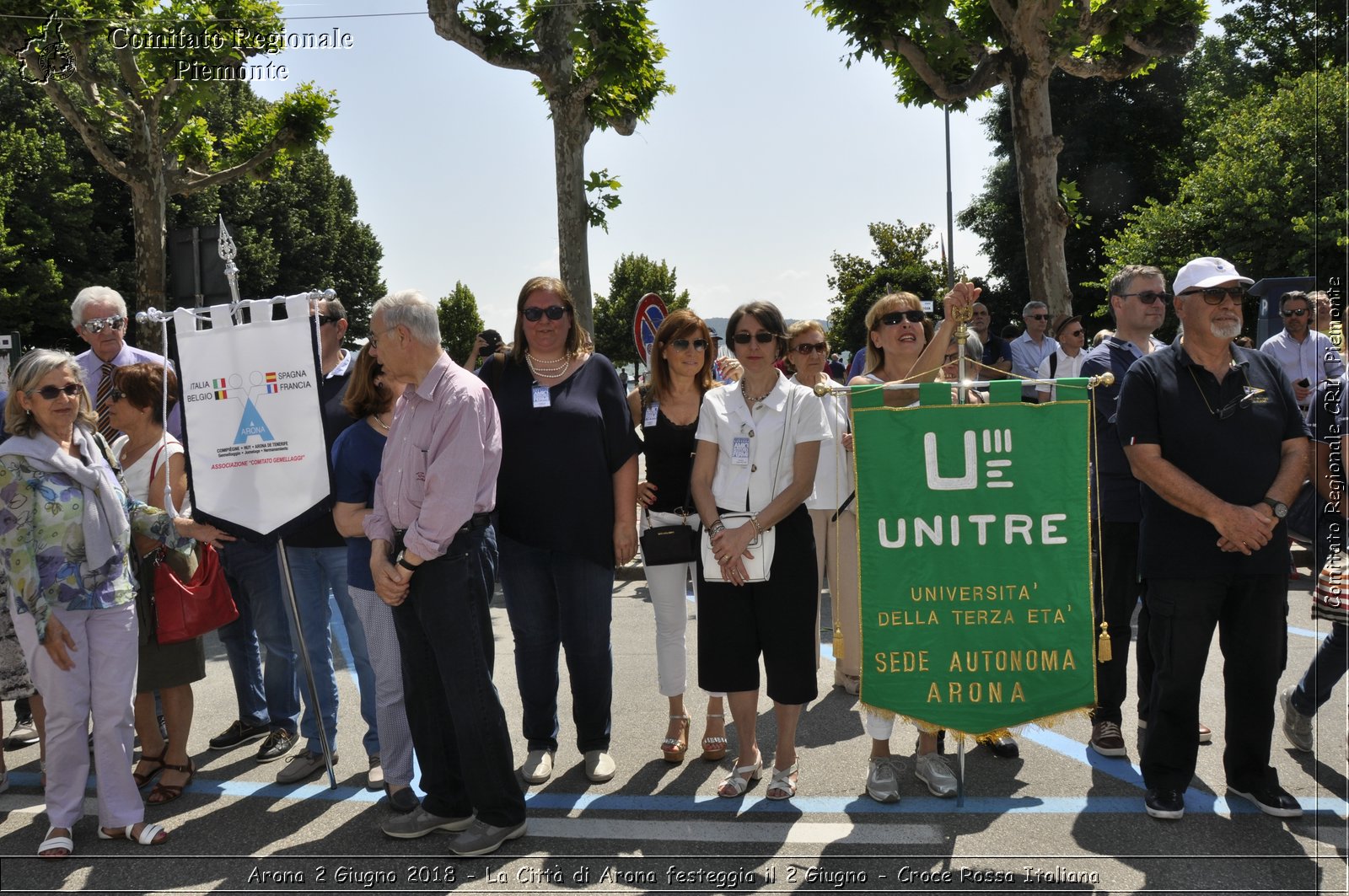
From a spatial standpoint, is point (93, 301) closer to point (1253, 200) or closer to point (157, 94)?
point (157, 94)

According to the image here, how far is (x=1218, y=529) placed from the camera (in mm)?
3818

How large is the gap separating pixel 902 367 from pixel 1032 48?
788 centimetres

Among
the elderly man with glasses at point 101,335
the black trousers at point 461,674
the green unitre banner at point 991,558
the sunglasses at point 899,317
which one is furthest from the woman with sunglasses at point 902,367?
the elderly man with glasses at point 101,335

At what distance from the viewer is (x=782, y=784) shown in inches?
168

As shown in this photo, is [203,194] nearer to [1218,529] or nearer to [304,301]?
[304,301]

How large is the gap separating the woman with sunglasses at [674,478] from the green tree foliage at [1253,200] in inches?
748

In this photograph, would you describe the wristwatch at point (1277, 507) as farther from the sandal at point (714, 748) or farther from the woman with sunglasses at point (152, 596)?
the woman with sunglasses at point (152, 596)

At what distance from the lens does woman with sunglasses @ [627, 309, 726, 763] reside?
484 centimetres

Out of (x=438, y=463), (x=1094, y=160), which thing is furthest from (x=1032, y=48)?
(x=1094, y=160)

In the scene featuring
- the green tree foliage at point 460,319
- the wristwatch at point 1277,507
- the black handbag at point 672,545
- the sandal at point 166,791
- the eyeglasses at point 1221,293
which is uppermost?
the green tree foliage at point 460,319

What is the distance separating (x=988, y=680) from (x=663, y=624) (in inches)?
64.9

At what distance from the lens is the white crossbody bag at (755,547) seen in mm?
4227

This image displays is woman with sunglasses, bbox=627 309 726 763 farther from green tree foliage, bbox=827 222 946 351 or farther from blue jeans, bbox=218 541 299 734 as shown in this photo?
green tree foliage, bbox=827 222 946 351

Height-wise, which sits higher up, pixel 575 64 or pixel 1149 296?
pixel 575 64
